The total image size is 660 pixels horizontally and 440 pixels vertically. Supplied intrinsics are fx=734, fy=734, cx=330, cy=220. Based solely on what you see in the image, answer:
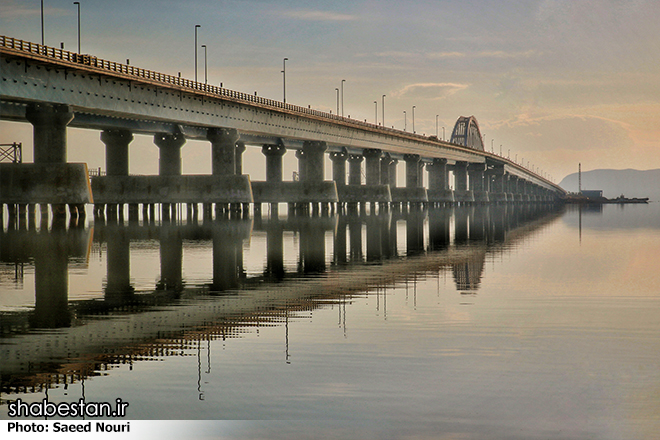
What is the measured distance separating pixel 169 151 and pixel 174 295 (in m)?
74.0

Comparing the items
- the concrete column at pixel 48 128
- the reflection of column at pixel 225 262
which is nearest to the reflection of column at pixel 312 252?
the reflection of column at pixel 225 262

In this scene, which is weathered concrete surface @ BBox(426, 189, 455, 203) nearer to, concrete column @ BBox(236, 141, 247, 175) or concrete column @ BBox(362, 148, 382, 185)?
concrete column @ BBox(362, 148, 382, 185)

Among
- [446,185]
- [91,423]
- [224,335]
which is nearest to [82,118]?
[224,335]

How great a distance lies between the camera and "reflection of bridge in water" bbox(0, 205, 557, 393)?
43.8ft

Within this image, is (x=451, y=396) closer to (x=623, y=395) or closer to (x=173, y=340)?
(x=623, y=395)

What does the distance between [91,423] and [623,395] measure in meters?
7.33

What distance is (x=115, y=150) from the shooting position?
89.1 meters

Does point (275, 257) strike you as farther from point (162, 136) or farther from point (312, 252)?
point (162, 136)

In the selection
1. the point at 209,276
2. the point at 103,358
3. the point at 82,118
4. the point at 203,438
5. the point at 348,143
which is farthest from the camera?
the point at 348,143

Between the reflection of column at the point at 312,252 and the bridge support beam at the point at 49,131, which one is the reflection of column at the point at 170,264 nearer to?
the reflection of column at the point at 312,252

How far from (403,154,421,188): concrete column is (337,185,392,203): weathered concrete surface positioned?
1029 inches

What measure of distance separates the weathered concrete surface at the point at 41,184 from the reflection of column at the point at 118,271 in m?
21.1

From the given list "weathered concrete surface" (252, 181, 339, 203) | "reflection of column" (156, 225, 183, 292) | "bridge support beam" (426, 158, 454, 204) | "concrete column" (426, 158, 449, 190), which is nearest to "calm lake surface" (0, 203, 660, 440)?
"reflection of column" (156, 225, 183, 292)

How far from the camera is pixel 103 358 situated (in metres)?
12.9
